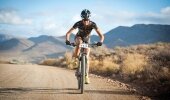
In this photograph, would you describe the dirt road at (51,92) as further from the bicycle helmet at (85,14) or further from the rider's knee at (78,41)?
the bicycle helmet at (85,14)

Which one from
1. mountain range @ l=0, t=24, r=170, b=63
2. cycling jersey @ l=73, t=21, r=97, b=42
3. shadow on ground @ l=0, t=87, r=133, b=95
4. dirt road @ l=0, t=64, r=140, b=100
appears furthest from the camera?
mountain range @ l=0, t=24, r=170, b=63

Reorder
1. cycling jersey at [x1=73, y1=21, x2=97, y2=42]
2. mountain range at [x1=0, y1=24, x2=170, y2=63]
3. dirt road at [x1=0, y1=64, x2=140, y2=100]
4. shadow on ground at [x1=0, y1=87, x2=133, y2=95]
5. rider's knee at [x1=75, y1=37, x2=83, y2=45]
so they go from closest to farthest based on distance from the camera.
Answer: dirt road at [x1=0, y1=64, x2=140, y2=100] < shadow on ground at [x1=0, y1=87, x2=133, y2=95] < rider's knee at [x1=75, y1=37, x2=83, y2=45] < cycling jersey at [x1=73, y1=21, x2=97, y2=42] < mountain range at [x1=0, y1=24, x2=170, y2=63]

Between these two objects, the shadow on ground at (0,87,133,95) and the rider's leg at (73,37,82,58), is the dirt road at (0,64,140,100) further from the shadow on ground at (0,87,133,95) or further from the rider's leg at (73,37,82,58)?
the rider's leg at (73,37,82,58)

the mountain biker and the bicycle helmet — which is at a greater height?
the bicycle helmet

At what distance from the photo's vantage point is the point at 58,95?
9805mm

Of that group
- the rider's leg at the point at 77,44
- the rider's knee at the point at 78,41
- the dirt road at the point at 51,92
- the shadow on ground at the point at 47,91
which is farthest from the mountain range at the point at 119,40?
the rider's knee at the point at 78,41

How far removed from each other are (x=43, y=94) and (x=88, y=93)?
1464 mm

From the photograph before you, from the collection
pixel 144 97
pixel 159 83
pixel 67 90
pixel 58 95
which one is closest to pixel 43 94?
pixel 58 95

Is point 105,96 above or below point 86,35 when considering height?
below

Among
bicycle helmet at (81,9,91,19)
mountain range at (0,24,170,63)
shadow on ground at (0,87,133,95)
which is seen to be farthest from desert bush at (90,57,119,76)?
mountain range at (0,24,170,63)

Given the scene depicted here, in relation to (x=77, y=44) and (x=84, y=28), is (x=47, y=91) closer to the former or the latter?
(x=77, y=44)

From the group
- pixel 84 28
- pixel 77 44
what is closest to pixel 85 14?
pixel 84 28

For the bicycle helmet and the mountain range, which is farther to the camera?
the mountain range

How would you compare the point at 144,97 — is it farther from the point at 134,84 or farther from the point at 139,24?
the point at 139,24
